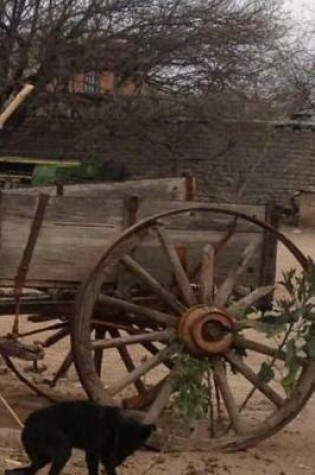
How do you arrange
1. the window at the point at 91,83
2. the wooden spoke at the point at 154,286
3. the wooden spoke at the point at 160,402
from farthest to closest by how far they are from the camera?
1. the window at the point at 91,83
2. the wooden spoke at the point at 154,286
3. the wooden spoke at the point at 160,402

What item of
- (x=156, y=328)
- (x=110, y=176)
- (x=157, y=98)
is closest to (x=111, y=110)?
(x=157, y=98)

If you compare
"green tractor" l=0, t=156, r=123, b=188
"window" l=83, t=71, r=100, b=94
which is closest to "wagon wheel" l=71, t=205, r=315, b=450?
"green tractor" l=0, t=156, r=123, b=188

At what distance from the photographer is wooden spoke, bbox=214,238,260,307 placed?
5.32m

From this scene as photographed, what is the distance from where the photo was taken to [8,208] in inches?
203

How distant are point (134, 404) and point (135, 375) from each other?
0.58ft

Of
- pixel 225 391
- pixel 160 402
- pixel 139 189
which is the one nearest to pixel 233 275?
pixel 225 391

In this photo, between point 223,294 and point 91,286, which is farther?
point 223,294

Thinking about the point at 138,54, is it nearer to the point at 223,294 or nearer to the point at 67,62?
the point at 67,62

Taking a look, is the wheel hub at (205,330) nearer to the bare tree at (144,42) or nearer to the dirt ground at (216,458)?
the dirt ground at (216,458)

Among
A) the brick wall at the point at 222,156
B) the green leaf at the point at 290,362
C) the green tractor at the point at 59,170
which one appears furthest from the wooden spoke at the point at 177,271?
the brick wall at the point at 222,156

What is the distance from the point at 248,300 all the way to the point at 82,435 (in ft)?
4.73

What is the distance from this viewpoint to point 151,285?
5219 millimetres

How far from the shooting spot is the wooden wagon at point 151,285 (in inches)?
199

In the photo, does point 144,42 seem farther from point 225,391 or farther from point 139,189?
point 225,391
